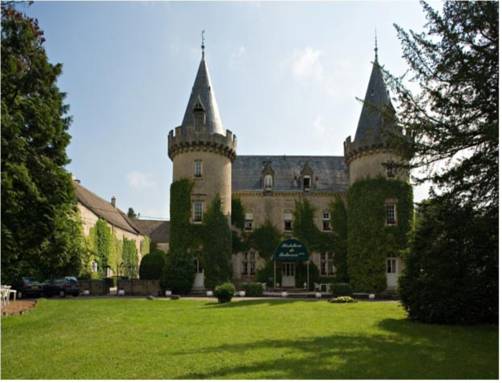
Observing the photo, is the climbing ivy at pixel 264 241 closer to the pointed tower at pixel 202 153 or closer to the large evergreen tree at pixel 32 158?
the pointed tower at pixel 202 153

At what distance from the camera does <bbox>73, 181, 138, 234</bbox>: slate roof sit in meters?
44.2

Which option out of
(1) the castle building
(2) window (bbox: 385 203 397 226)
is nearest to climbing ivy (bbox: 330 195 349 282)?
(1) the castle building

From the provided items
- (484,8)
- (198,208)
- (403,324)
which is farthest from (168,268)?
(484,8)

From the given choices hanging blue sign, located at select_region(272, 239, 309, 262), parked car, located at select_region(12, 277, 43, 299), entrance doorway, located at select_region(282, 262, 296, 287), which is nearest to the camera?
parked car, located at select_region(12, 277, 43, 299)

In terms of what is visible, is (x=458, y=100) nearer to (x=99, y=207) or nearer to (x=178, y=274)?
(x=178, y=274)

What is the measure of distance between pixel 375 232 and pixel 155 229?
48.6m

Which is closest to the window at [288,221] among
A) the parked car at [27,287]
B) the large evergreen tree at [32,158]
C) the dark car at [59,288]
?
the dark car at [59,288]

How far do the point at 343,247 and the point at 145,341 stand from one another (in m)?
26.8

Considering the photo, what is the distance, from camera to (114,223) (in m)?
51.6

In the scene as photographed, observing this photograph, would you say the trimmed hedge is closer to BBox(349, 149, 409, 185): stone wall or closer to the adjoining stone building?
BBox(349, 149, 409, 185): stone wall

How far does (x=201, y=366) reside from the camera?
30.0 ft

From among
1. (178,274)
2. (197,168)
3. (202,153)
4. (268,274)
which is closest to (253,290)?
(178,274)

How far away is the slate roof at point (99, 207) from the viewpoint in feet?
145

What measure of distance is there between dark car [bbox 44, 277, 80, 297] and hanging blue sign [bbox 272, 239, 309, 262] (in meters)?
15.0
